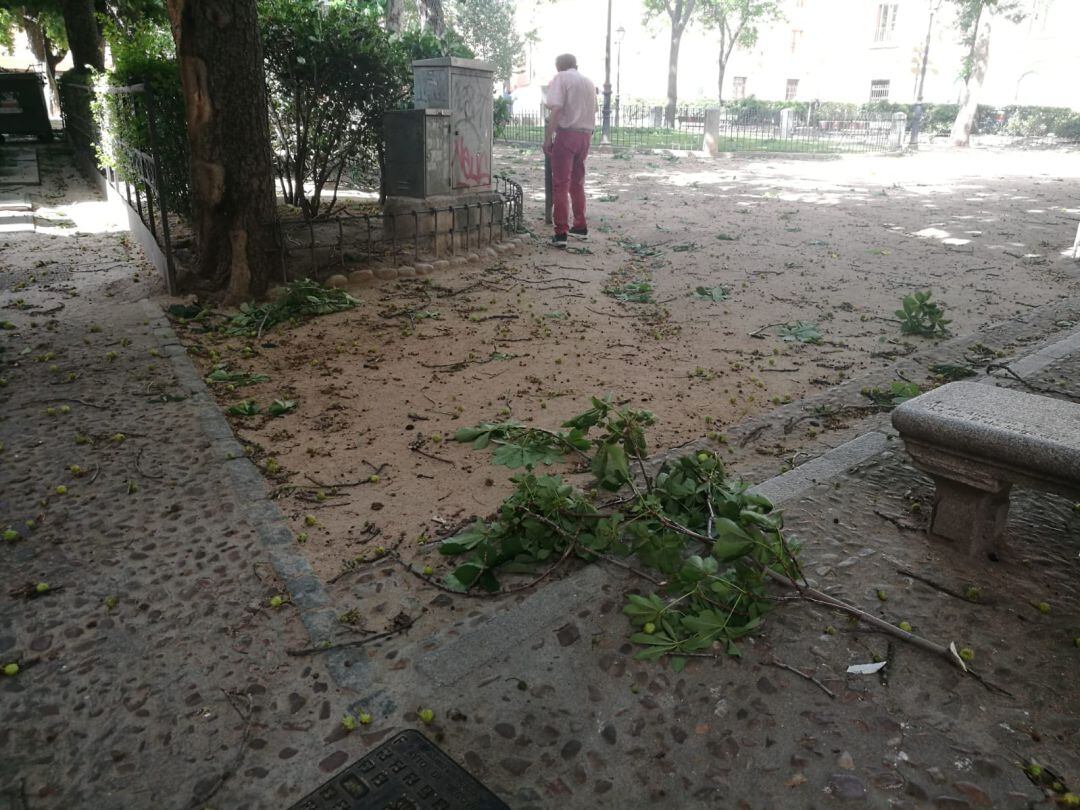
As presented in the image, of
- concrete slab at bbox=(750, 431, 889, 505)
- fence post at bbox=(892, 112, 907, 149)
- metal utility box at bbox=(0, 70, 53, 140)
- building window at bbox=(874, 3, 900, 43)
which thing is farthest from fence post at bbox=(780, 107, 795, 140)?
concrete slab at bbox=(750, 431, 889, 505)

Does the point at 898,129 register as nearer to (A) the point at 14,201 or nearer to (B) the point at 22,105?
(A) the point at 14,201

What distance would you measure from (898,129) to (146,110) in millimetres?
26161

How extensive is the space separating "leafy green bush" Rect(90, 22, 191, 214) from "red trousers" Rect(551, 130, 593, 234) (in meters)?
4.32

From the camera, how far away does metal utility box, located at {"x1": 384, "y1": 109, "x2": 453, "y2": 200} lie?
27.7 feet

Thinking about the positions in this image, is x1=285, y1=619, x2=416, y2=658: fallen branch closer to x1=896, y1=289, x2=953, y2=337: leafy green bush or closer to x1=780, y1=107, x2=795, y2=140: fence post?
x1=896, y1=289, x2=953, y2=337: leafy green bush

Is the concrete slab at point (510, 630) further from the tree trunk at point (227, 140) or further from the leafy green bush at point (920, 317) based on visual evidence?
the tree trunk at point (227, 140)

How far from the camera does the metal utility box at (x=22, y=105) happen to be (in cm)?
1833

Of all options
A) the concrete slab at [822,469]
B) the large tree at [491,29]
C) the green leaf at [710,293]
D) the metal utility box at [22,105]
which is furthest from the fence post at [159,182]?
the large tree at [491,29]

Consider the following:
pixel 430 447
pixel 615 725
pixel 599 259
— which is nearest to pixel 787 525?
pixel 615 725

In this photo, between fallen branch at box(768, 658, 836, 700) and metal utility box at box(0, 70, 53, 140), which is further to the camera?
metal utility box at box(0, 70, 53, 140)

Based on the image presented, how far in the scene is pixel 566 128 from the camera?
9.45 m

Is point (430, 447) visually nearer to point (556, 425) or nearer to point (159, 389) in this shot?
point (556, 425)

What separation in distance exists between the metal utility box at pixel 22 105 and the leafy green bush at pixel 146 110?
11.5m

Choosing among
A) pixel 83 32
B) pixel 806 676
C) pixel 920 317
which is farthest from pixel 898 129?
pixel 806 676
